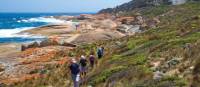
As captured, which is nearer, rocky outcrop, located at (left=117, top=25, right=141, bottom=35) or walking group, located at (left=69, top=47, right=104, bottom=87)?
walking group, located at (left=69, top=47, right=104, bottom=87)

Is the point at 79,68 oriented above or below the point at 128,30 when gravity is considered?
above

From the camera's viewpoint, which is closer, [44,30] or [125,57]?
[125,57]

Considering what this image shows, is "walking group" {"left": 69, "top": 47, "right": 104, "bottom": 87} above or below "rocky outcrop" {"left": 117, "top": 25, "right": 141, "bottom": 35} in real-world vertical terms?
above

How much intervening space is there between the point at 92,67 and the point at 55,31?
6645 cm

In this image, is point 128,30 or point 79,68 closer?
point 79,68

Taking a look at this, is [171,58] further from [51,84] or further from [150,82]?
[51,84]

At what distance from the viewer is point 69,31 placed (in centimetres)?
9112

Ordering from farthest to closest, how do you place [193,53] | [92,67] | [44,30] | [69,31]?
[44,30], [69,31], [92,67], [193,53]

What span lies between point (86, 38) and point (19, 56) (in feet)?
61.3

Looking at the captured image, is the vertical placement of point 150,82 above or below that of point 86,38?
above

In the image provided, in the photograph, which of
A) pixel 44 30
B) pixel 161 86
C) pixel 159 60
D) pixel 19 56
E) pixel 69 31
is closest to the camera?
pixel 161 86

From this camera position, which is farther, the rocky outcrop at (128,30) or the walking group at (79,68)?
the rocky outcrop at (128,30)

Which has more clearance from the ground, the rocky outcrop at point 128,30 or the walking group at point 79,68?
the walking group at point 79,68

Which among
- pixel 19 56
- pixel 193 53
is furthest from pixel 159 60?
pixel 19 56
